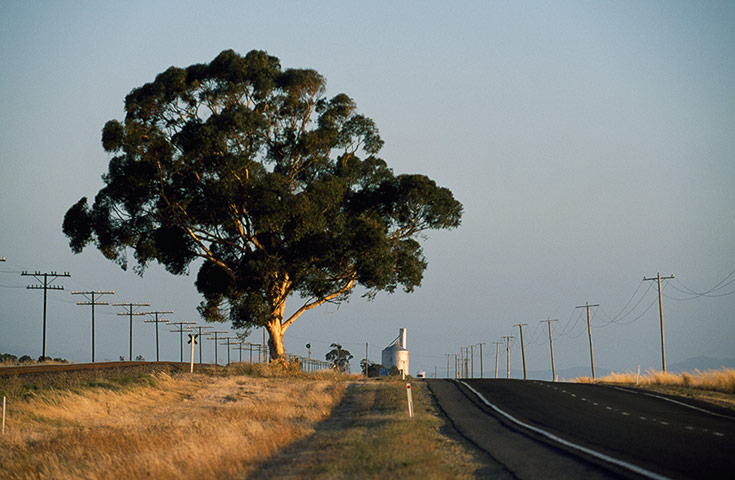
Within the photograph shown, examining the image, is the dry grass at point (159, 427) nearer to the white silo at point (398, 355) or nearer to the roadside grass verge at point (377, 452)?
the roadside grass verge at point (377, 452)

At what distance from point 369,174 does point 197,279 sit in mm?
12255

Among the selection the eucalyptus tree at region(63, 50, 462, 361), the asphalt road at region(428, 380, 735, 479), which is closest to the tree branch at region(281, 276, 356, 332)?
the eucalyptus tree at region(63, 50, 462, 361)

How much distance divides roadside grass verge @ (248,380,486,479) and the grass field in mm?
38

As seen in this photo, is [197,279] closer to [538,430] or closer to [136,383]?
[136,383]

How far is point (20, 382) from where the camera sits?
31328mm

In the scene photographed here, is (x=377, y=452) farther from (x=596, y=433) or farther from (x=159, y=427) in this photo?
(x=159, y=427)

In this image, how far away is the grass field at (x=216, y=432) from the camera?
1520 cm

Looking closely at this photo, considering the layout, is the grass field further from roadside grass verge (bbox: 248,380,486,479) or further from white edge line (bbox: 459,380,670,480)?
white edge line (bbox: 459,380,670,480)

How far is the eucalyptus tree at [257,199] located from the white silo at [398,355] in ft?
164

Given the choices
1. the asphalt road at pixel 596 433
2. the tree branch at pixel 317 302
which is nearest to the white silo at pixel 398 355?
the tree branch at pixel 317 302

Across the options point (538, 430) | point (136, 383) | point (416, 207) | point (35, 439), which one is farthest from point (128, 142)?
point (538, 430)

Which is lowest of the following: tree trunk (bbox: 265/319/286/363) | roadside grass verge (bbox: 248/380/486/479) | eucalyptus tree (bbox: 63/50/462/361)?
roadside grass verge (bbox: 248/380/486/479)

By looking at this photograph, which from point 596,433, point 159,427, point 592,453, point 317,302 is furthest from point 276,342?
point 592,453

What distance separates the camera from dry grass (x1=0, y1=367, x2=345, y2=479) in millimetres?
16312
